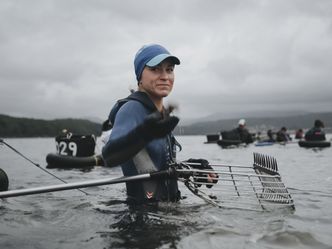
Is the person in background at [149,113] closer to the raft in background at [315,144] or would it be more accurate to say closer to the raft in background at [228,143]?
the raft in background at [315,144]

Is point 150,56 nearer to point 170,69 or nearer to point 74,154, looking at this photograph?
point 170,69

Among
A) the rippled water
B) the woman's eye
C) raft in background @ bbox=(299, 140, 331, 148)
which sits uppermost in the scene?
the woman's eye

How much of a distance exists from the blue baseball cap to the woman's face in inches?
2.8

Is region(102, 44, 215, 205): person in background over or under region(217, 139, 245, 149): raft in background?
over

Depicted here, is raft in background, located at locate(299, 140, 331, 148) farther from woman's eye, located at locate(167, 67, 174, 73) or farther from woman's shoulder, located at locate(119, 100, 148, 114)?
woman's shoulder, located at locate(119, 100, 148, 114)

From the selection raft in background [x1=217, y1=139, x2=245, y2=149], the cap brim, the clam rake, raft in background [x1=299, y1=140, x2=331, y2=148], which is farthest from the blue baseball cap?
raft in background [x1=217, y1=139, x2=245, y2=149]

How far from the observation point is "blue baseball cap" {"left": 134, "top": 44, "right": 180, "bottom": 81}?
4422 millimetres

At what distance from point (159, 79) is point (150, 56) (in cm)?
29

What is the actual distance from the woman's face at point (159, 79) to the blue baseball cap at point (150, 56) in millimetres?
72

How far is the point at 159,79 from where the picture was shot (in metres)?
4.59

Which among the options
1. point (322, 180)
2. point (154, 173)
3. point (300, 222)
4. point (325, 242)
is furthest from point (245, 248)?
point (322, 180)

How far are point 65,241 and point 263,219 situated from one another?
2.35m

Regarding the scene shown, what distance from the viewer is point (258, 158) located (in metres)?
5.46

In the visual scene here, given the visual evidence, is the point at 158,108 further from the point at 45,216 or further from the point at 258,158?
the point at 45,216
